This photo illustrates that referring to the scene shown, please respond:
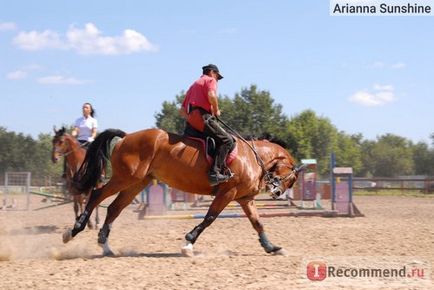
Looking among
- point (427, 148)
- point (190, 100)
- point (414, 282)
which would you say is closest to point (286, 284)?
point (414, 282)

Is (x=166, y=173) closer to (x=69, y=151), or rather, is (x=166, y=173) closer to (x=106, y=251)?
Answer: (x=106, y=251)

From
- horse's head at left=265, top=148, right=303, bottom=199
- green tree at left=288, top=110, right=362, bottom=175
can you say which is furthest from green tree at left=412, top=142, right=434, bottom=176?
horse's head at left=265, top=148, right=303, bottom=199

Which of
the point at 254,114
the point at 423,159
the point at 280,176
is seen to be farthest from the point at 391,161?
the point at 280,176

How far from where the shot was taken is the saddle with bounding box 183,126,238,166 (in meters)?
8.18

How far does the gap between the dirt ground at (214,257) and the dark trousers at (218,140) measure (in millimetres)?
1329

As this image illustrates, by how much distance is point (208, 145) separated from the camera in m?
8.23

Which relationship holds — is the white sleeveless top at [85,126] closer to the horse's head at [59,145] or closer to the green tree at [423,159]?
the horse's head at [59,145]

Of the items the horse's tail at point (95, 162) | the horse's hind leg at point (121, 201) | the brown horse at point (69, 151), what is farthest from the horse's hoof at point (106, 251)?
the brown horse at point (69, 151)

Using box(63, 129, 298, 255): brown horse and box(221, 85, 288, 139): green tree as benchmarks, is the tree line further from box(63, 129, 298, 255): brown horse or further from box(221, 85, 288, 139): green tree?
box(63, 129, 298, 255): brown horse

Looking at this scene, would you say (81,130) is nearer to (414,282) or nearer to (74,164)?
(74,164)

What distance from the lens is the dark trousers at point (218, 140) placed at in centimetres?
809

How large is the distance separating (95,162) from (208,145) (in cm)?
192

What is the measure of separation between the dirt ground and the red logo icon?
4.1 inches

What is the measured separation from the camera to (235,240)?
396 inches
